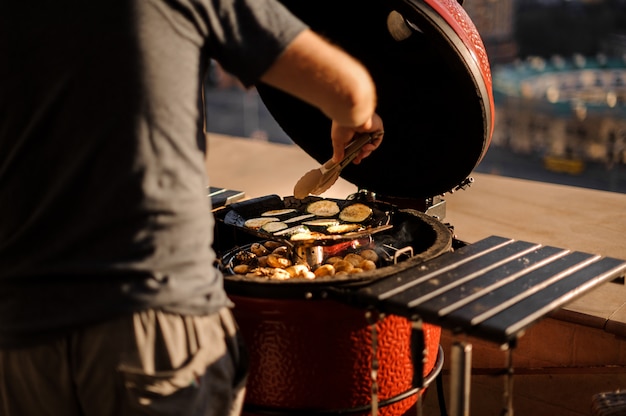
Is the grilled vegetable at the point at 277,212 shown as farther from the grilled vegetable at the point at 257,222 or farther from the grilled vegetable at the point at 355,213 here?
the grilled vegetable at the point at 355,213

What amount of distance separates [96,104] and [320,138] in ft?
5.56

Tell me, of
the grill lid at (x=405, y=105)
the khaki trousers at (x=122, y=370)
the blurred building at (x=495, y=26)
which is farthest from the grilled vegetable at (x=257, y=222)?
the blurred building at (x=495, y=26)

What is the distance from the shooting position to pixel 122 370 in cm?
146

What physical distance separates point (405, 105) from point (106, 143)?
1.64m

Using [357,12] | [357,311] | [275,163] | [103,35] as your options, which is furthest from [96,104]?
[275,163]

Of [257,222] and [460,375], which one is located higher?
[257,222]

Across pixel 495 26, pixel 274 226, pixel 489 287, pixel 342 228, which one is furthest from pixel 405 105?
pixel 495 26

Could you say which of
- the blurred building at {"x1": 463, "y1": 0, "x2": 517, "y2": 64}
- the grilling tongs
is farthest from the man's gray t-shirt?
the blurred building at {"x1": 463, "y1": 0, "x2": 517, "y2": 64}

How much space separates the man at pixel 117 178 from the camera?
135 cm

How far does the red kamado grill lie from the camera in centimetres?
184

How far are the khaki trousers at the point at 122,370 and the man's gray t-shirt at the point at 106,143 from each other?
0.20 ft

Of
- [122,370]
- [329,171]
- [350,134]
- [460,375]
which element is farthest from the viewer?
[329,171]

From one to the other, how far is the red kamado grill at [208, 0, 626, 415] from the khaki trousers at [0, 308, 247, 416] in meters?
0.51

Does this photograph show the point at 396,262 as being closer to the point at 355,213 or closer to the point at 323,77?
the point at 355,213
